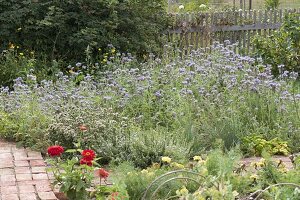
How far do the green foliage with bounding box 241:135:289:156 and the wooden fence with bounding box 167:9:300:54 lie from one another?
548 centimetres

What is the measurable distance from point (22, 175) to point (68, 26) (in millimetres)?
5578

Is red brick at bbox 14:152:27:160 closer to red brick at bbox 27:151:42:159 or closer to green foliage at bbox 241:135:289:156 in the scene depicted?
red brick at bbox 27:151:42:159

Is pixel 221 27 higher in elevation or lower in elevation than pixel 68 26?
lower

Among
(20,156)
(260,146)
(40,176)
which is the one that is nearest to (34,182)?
(40,176)

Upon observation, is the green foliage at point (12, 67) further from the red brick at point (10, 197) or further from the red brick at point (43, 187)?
the red brick at point (10, 197)

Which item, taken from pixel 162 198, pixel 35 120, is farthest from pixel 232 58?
pixel 162 198

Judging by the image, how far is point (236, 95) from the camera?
7.31m

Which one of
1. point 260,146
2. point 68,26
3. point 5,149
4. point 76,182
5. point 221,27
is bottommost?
point 260,146

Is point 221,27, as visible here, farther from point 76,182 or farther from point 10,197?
point 10,197

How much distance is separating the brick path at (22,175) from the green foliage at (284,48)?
5273 millimetres

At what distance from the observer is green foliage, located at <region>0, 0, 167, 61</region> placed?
35.0 feet

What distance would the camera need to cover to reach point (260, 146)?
6480mm

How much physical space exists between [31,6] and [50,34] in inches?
22.4

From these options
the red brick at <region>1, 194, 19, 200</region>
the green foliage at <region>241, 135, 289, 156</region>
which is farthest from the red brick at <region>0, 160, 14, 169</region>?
the green foliage at <region>241, 135, 289, 156</region>
